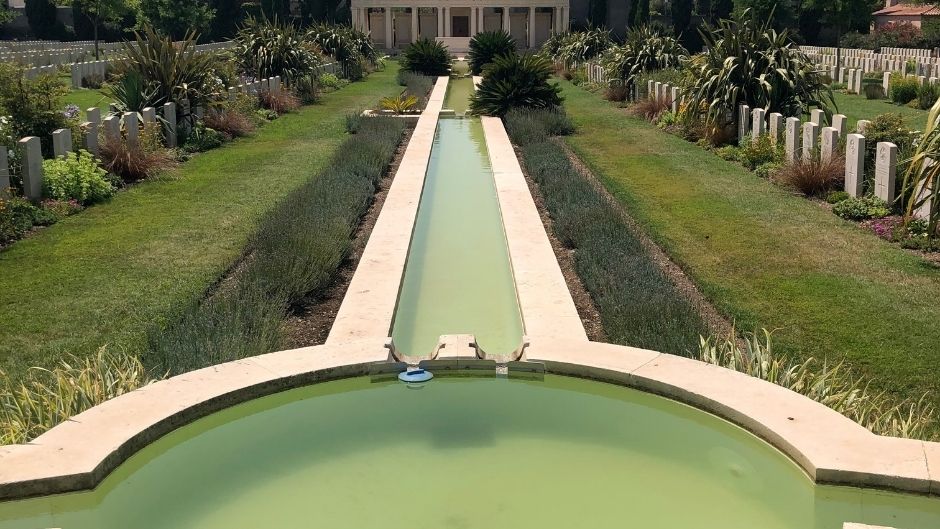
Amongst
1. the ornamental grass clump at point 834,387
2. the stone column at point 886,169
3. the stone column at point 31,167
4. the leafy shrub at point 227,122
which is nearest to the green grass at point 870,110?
the stone column at point 886,169

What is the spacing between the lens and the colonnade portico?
64.8 metres

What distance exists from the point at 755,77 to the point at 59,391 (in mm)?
13651

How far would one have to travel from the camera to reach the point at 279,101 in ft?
77.9

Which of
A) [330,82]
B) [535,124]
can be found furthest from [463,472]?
[330,82]

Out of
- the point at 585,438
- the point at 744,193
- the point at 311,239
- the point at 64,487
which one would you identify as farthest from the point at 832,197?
the point at 64,487

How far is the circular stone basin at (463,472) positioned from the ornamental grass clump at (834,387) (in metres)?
0.75

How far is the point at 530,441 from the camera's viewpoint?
211 inches

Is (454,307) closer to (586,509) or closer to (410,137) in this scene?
(586,509)

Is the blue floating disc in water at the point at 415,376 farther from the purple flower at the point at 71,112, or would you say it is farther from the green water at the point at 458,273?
the purple flower at the point at 71,112

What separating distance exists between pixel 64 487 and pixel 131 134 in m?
10.4

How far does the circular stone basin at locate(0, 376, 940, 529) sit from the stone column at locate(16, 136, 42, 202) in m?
7.01

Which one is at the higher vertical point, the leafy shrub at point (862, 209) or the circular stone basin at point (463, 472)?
the leafy shrub at point (862, 209)

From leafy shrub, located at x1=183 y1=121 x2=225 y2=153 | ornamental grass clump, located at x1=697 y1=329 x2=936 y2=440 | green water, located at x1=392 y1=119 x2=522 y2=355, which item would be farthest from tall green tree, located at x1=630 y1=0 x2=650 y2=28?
ornamental grass clump, located at x1=697 y1=329 x2=936 y2=440

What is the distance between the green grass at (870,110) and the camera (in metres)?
21.3
